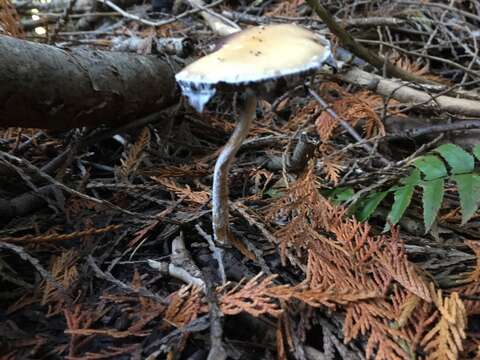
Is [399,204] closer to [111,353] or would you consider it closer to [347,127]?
[347,127]

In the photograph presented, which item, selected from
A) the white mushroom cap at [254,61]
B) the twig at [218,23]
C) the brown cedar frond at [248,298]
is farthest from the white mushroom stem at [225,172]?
the twig at [218,23]

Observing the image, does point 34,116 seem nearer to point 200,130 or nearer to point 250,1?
point 200,130

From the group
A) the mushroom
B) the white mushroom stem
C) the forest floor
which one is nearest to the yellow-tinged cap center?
the mushroom

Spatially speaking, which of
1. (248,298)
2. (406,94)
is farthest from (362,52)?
(248,298)

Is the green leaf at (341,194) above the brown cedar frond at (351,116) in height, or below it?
below

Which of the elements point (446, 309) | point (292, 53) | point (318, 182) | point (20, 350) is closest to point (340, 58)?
point (318, 182)

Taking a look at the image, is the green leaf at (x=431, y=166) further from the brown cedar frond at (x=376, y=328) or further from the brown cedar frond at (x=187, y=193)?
the brown cedar frond at (x=187, y=193)
